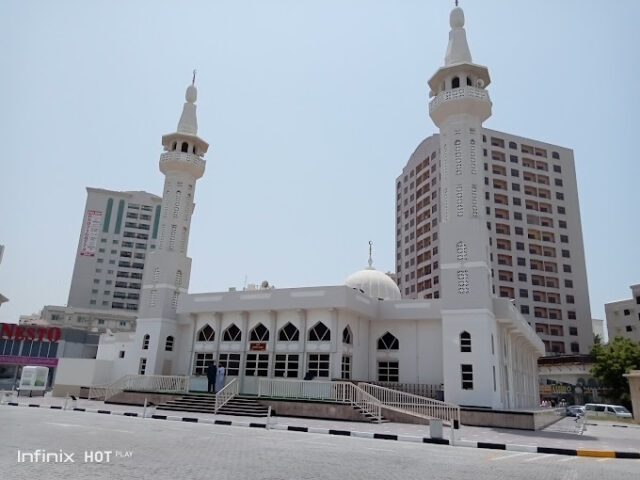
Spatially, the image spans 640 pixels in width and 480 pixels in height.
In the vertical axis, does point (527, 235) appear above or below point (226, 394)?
above

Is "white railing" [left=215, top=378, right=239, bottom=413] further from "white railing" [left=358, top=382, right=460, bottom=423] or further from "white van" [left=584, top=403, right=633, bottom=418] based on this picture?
"white van" [left=584, top=403, right=633, bottom=418]

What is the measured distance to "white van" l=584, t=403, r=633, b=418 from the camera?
113ft

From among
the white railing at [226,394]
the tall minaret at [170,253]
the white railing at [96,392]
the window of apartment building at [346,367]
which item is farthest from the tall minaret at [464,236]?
the white railing at [96,392]

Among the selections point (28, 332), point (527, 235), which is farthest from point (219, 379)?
point (527, 235)

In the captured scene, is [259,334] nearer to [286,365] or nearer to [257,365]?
[257,365]

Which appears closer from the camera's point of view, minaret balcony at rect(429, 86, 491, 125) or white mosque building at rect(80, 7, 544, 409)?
white mosque building at rect(80, 7, 544, 409)

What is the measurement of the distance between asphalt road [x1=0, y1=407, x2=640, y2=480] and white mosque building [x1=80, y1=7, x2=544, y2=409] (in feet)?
36.3

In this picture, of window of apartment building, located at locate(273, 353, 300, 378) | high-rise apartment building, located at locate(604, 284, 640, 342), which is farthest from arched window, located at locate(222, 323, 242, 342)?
high-rise apartment building, located at locate(604, 284, 640, 342)

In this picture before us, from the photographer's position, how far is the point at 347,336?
25.6 metres

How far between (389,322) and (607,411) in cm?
2121

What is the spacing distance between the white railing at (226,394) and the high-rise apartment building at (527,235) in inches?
1686

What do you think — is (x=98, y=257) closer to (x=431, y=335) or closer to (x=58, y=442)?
(x=431, y=335)

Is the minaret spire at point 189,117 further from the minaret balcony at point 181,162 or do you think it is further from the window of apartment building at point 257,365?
the window of apartment building at point 257,365

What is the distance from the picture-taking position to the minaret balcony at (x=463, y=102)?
25031mm
